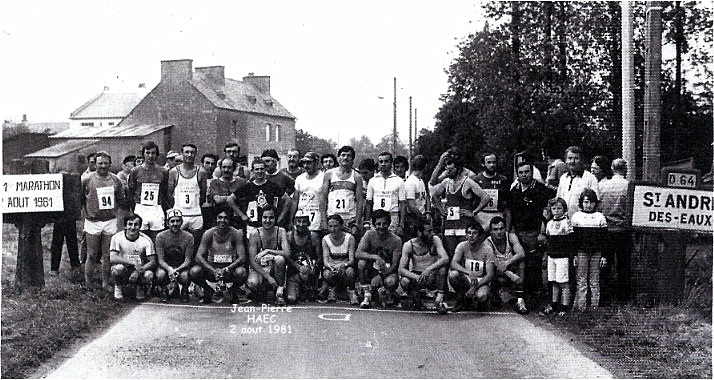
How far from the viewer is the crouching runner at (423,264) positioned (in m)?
6.65

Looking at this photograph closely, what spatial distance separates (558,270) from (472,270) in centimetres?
79

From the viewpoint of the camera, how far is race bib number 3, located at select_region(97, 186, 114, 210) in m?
7.27

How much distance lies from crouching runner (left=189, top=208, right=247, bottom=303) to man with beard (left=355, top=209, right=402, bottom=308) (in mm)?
1169

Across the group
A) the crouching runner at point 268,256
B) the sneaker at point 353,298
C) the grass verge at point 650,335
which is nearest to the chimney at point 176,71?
the crouching runner at point 268,256

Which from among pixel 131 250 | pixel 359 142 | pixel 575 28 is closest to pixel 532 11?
pixel 575 28

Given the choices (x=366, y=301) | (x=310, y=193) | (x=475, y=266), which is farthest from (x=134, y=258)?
(x=475, y=266)

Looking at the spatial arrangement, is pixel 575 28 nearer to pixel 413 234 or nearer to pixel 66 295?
pixel 413 234

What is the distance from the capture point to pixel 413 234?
748 cm

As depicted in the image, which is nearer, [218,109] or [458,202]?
[458,202]

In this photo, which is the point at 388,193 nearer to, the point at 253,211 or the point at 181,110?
the point at 253,211

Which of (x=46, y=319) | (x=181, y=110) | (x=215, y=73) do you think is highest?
(x=215, y=73)

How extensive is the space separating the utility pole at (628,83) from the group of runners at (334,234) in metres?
→ 0.82

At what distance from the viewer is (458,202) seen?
7055 mm

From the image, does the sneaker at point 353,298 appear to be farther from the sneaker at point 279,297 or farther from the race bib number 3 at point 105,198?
the race bib number 3 at point 105,198
